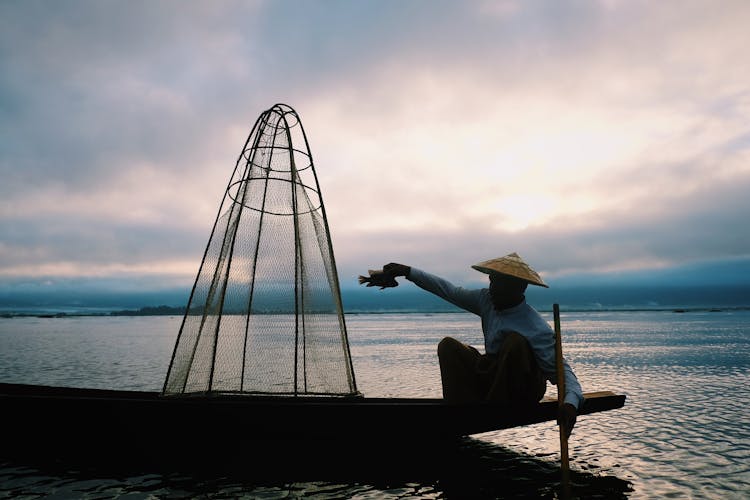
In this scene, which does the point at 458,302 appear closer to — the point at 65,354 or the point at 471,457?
the point at 471,457

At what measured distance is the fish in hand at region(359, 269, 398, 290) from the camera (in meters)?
5.33

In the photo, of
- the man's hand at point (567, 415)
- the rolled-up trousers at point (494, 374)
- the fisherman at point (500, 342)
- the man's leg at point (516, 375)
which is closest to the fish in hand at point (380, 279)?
the fisherman at point (500, 342)

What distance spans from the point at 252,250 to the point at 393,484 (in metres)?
4.02

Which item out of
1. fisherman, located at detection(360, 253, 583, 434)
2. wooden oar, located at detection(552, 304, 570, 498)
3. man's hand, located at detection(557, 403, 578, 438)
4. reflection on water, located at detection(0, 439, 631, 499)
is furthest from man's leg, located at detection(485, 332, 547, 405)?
reflection on water, located at detection(0, 439, 631, 499)

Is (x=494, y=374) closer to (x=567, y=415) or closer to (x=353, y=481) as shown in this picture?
(x=567, y=415)

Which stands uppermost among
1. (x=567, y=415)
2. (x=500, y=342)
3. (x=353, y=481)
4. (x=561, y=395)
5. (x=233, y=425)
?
(x=500, y=342)

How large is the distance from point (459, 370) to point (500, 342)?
2.05ft

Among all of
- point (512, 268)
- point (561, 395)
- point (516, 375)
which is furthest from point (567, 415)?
point (512, 268)

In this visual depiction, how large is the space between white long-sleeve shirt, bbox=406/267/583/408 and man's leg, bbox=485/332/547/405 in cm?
9

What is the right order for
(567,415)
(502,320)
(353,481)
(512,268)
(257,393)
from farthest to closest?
1. (257,393)
2. (353,481)
3. (502,320)
4. (512,268)
5. (567,415)

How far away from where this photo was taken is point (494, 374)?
17.6 feet

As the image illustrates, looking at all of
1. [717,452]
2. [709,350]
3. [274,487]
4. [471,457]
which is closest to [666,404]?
[717,452]

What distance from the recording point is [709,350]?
85.8 feet

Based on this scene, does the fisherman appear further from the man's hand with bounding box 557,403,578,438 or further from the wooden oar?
the man's hand with bounding box 557,403,578,438
